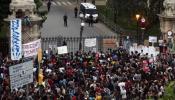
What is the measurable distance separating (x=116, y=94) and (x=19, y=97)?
5.65m

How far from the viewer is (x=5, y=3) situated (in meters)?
45.8

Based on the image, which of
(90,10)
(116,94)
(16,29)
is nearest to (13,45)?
(16,29)

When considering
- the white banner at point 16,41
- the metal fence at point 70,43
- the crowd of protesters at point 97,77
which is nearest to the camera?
the white banner at point 16,41

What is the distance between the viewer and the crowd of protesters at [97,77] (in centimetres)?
3131

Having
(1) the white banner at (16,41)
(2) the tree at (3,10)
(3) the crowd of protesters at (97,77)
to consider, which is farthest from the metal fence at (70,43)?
(1) the white banner at (16,41)

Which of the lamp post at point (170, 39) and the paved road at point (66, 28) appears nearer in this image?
the lamp post at point (170, 39)

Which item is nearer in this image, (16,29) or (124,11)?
(16,29)

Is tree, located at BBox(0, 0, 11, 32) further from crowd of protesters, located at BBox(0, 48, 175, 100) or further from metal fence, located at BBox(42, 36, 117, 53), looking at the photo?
crowd of protesters, located at BBox(0, 48, 175, 100)

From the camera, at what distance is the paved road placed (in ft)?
193

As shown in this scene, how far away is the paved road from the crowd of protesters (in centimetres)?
1761

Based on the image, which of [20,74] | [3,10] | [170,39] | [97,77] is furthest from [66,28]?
[20,74]

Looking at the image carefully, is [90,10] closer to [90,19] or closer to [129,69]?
[90,19]

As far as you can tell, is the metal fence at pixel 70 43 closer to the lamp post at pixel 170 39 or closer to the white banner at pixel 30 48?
the lamp post at pixel 170 39

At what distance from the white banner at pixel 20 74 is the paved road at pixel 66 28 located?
100ft
